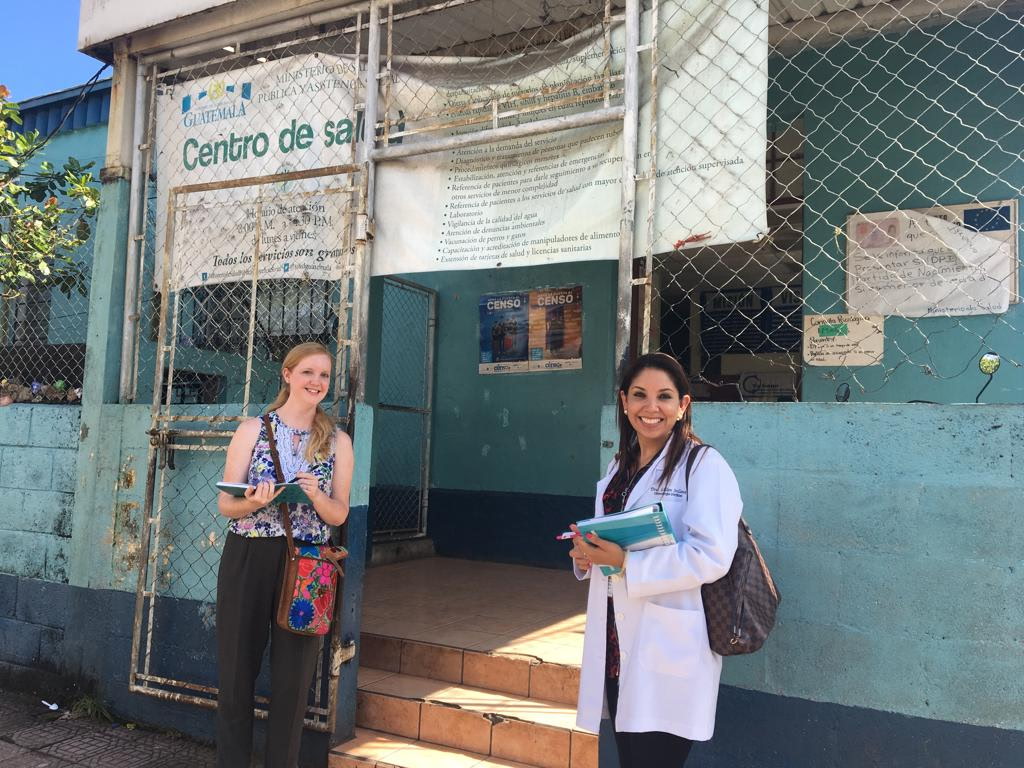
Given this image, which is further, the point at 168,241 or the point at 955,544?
the point at 168,241

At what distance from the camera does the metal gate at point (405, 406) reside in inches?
258

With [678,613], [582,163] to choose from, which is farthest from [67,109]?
[678,613]

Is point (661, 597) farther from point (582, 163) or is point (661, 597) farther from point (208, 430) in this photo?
point (208, 430)

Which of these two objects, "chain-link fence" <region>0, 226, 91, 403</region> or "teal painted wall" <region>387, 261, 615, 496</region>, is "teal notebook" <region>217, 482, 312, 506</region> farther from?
"teal painted wall" <region>387, 261, 615, 496</region>

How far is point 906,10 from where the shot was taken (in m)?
3.66

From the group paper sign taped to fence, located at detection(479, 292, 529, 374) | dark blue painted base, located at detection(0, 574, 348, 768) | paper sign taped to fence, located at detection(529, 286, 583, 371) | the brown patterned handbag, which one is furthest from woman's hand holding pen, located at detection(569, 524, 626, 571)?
paper sign taped to fence, located at detection(479, 292, 529, 374)

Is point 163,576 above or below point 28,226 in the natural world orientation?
below

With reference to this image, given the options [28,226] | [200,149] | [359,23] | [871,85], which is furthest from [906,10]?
[28,226]

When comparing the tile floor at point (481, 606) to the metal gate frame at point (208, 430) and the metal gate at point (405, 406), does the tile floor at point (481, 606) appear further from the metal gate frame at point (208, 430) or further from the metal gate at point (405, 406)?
the metal gate frame at point (208, 430)

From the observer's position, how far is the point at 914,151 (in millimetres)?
4391

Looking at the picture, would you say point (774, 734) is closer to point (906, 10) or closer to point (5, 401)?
point (906, 10)

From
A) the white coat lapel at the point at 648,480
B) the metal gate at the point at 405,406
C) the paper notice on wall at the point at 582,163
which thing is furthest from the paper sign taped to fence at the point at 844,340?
the metal gate at the point at 405,406

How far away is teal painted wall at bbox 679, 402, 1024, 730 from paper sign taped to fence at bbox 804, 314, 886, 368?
169 centimetres

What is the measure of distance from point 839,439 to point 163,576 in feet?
10.8
